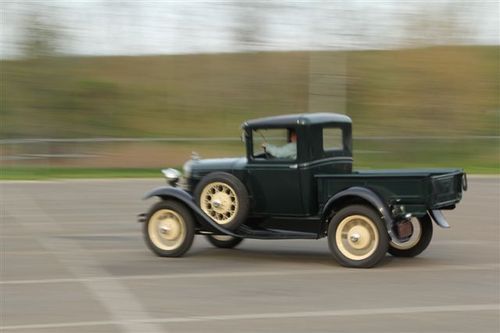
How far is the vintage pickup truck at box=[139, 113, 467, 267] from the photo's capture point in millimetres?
9344

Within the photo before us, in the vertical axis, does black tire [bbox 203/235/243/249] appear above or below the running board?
below

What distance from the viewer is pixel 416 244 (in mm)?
10219

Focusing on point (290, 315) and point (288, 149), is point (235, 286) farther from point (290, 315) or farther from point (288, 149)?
point (288, 149)

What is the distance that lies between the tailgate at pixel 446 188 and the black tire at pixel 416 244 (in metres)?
0.53

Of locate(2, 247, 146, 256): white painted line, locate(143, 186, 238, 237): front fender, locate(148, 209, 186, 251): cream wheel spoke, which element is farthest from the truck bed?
locate(2, 247, 146, 256): white painted line

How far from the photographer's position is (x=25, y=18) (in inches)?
1345

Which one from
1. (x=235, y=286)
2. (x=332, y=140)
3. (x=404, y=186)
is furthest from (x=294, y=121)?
(x=235, y=286)

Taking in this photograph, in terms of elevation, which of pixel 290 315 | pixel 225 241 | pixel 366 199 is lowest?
pixel 290 315

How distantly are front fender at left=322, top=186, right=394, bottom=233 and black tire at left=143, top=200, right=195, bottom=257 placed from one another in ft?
5.84

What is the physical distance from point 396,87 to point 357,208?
28.9 metres

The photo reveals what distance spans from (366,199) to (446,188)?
112cm

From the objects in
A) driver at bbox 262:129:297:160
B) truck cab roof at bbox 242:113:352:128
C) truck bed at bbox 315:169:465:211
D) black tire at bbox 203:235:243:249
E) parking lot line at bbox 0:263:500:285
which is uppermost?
truck cab roof at bbox 242:113:352:128

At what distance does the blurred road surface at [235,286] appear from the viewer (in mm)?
6902

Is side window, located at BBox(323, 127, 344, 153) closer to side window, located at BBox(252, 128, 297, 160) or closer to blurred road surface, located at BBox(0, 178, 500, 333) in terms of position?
side window, located at BBox(252, 128, 297, 160)
